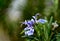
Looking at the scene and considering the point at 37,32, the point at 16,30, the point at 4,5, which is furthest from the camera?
the point at 4,5

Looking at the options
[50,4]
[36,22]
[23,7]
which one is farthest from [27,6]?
[36,22]

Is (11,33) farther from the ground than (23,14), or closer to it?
closer to it

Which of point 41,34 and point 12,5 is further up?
point 12,5

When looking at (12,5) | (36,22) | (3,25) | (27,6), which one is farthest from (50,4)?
(36,22)

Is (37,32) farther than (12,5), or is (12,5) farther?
(12,5)

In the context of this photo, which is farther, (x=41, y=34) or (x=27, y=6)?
(x=27, y=6)

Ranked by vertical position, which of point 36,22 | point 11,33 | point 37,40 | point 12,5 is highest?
point 12,5

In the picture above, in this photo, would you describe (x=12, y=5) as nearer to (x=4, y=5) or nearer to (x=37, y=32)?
(x=4, y=5)

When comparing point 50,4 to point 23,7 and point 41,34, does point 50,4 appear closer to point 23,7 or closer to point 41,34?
point 23,7

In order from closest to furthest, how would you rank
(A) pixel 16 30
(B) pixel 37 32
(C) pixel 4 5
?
(B) pixel 37 32, (A) pixel 16 30, (C) pixel 4 5
